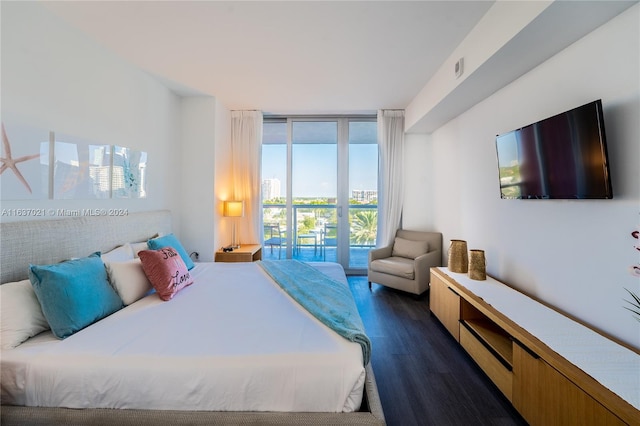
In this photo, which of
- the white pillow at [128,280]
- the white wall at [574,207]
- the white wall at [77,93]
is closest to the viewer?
the white wall at [574,207]

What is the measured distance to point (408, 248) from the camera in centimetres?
379

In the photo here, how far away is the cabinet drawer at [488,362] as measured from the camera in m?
1.61

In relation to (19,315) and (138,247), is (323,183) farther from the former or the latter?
(19,315)

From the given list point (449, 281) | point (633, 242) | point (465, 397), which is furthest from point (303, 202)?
point (633, 242)

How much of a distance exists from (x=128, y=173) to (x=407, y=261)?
350 centimetres

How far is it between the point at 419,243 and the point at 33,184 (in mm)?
4001

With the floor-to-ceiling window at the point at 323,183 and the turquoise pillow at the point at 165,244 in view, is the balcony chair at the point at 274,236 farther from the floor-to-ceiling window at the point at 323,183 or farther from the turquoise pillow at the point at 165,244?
the turquoise pillow at the point at 165,244

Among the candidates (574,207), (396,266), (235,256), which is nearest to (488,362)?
(574,207)

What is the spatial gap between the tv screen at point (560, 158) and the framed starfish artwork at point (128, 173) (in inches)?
139

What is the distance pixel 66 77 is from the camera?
1.94m

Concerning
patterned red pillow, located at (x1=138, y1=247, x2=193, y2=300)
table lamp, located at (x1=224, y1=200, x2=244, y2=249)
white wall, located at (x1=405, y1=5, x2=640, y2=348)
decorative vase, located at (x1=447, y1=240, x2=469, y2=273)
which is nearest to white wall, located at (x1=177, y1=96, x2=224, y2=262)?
table lamp, located at (x1=224, y1=200, x2=244, y2=249)

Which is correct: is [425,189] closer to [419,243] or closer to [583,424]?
[419,243]

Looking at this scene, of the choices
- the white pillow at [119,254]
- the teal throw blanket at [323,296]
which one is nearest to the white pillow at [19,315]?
the white pillow at [119,254]

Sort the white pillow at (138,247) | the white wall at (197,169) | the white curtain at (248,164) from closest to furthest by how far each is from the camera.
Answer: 1. the white pillow at (138,247)
2. the white wall at (197,169)
3. the white curtain at (248,164)
